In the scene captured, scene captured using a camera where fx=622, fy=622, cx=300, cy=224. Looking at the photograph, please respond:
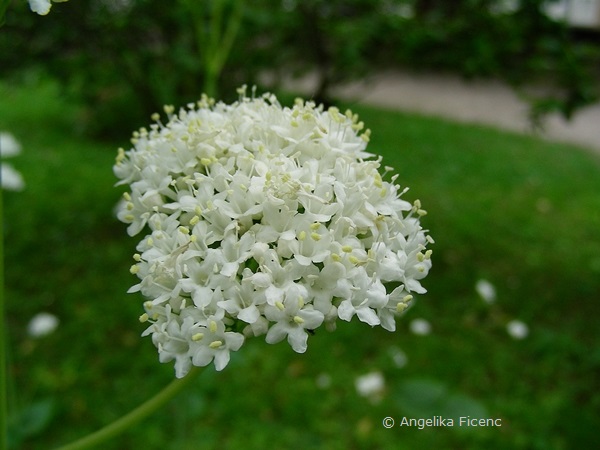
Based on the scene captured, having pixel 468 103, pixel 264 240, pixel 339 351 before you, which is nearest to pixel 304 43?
pixel 339 351

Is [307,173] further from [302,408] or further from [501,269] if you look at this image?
[501,269]

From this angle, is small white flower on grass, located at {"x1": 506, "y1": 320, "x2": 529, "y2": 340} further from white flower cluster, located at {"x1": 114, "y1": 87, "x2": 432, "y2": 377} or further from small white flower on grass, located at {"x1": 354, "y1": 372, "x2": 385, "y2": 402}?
white flower cluster, located at {"x1": 114, "y1": 87, "x2": 432, "y2": 377}

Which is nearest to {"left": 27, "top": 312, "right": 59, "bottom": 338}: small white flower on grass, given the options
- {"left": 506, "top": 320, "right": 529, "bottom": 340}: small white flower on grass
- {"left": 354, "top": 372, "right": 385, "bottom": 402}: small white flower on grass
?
{"left": 354, "top": 372, "right": 385, "bottom": 402}: small white flower on grass

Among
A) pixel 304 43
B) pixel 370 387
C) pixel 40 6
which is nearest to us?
pixel 40 6

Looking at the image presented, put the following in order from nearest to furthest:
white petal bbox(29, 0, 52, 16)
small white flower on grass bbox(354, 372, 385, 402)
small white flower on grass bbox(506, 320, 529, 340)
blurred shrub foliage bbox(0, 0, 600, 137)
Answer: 1. white petal bbox(29, 0, 52, 16)
2. small white flower on grass bbox(354, 372, 385, 402)
3. blurred shrub foliage bbox(0, 0, 600, 137)
4. small white flower on grass bbox(506, 320, 529, 340)

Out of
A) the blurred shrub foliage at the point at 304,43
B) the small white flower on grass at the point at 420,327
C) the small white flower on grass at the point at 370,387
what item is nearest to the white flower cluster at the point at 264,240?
the blurred shrub foliage at the point at 304,43

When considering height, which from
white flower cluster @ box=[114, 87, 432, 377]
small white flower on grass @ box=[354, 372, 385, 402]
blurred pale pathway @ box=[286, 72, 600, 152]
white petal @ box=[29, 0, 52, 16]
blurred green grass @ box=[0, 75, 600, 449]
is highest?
white petal @ box=[29, 0, 52, 16]

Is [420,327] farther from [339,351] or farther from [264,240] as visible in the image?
[264,240]
